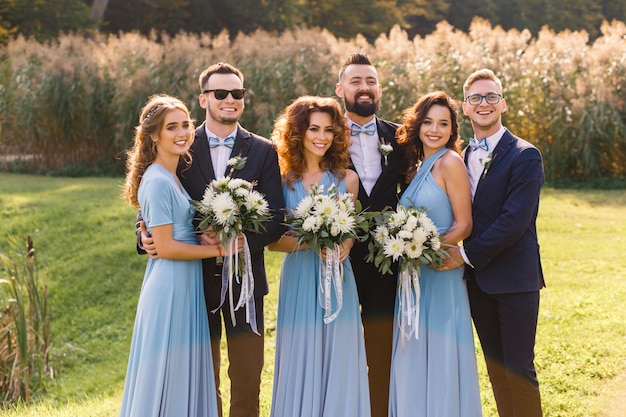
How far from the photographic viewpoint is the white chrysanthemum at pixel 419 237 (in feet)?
12.8

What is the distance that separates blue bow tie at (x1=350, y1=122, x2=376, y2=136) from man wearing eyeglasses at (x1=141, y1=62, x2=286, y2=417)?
0.61 m

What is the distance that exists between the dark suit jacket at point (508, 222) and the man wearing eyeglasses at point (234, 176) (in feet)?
3.68

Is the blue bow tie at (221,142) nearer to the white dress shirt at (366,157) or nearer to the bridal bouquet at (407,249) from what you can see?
the white dress shirt at (366,157)

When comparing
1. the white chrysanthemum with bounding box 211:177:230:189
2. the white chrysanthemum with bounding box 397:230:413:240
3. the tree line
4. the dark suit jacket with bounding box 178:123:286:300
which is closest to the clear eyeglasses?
the white chrysanthemum with bounding box 397:230:413:240

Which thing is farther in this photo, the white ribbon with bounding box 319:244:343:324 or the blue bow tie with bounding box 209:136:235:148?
the blue bow tie with bounding box 209:136:235:148

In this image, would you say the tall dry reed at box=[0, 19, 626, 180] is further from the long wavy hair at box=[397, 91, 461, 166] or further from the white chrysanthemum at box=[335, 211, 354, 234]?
the white chrysanthemum at box=[335, 211, 354, 234]

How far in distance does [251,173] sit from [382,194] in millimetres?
862

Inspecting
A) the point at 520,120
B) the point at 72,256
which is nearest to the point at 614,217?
the point at 520,120

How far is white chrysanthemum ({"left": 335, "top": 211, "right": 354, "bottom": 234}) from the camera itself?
12.8 ft

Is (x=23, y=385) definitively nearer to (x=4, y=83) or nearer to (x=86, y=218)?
(x=86, y=218)

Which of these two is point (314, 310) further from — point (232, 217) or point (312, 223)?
point (232, 217)

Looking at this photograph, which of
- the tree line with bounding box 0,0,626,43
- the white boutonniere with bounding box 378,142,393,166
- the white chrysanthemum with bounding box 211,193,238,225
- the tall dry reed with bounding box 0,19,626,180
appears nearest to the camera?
the white chrysanthemum with bounding box 211,193,238,225

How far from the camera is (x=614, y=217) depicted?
10.4 metres

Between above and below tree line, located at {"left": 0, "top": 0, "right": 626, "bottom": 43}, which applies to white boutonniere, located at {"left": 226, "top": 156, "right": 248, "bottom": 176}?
below
